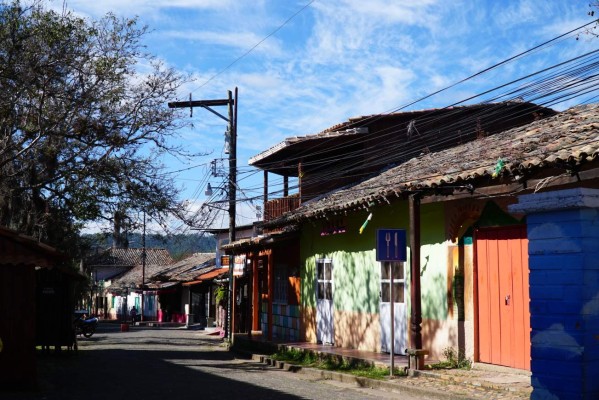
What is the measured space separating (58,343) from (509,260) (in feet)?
42.6

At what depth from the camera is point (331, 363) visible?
16125 mm

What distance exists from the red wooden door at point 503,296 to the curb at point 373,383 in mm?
1863

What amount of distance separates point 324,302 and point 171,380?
22.8ft

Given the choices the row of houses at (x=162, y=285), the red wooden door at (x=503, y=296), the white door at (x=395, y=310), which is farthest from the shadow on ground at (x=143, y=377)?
the row of houses at (x=162, y=285)

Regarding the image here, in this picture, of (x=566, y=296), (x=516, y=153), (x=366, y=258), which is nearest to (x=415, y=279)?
(x=516, y=153)

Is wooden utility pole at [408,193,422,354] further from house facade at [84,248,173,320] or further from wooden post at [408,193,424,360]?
house facade at [84,248,173,320]

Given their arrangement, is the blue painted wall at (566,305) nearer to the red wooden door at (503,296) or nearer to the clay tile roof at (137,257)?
the red wooden door at (503,296)

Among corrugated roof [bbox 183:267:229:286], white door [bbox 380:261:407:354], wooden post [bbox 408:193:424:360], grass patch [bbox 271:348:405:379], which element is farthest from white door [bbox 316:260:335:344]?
corrugated roof [bbox 183:267:229:286]

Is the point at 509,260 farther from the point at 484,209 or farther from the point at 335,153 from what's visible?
the point at 335,153

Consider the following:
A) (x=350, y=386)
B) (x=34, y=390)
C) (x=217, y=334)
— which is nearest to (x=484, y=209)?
(x=350, y=386)

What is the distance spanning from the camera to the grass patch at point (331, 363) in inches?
538

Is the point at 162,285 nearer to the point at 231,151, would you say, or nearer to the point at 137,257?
the point at 231,151

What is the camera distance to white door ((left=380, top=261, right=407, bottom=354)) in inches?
624

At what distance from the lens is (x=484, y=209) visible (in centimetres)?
1316
